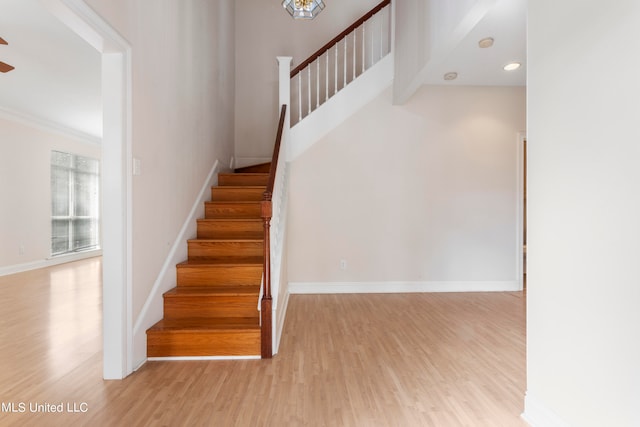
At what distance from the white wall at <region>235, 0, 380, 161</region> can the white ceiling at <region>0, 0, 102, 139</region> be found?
214 cm

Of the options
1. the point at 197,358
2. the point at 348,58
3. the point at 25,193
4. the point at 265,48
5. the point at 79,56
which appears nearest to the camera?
the point at 197,358

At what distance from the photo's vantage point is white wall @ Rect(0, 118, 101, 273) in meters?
5.67

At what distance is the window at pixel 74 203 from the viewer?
6.86m

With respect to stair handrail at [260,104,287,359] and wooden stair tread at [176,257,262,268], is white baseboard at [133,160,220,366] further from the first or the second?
stair handrail at [260,104,287,359]

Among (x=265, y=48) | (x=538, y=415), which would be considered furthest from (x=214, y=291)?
(x=265, y=48)

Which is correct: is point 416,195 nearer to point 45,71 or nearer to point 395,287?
point 395,287

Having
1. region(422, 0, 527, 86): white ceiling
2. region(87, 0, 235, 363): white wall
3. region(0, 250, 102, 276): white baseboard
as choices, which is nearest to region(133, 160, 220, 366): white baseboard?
region(87, 0, 235, 363): white wall

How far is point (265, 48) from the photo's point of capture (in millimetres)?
5645

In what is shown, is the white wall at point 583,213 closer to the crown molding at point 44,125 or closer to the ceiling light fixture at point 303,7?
the ceiling light fixture at point 303,7

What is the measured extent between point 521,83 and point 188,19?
407 cm

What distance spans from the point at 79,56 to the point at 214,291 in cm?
328

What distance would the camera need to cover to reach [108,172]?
7.02ft

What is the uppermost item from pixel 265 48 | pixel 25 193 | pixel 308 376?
pixel 265 48

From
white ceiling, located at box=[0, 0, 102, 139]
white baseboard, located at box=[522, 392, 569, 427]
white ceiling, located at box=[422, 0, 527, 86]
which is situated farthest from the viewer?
white ceiling, located at box=[0, 0, 102, 139]
